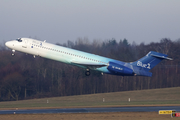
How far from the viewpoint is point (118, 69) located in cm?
3509

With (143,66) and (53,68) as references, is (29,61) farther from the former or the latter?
(143,66)

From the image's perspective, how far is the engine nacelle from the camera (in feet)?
115

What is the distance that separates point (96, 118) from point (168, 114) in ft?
24.2

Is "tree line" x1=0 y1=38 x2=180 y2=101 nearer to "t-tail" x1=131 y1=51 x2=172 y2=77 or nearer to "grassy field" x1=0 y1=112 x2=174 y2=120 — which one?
"t-tail" x1=131 y1=51 x2=172 y2=77

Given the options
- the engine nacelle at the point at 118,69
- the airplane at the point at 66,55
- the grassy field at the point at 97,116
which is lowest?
the grassy field at the point at 97,116

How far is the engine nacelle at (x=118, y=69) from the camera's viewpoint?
3500cm

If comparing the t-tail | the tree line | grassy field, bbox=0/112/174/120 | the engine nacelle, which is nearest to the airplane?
the engine nacelle

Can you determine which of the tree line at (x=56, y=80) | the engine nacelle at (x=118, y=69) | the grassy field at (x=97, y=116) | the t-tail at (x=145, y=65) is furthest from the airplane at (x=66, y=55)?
the tree line at (x=56, y=80)

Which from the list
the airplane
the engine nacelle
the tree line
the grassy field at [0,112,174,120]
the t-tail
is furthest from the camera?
the tree line

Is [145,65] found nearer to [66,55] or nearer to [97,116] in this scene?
[66,55]

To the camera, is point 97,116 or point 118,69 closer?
point 97,116

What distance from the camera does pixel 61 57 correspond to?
34062 mm

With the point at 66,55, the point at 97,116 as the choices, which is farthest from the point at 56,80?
the point at 97,116

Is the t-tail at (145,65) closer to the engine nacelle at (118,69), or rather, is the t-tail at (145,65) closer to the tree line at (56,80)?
the engine nacelle at (118,69)
